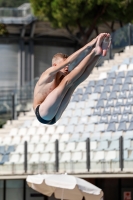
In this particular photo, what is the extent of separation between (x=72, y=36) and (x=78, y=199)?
2400 cm

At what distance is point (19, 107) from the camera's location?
3438cm

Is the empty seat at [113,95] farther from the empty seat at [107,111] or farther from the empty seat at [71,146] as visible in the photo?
the empty seat at [71,146]

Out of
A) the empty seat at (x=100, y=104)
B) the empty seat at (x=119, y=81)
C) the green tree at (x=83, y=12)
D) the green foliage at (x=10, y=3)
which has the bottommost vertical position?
the empty seat at (x=100, y=104)

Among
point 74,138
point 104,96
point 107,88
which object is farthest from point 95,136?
point 107,88

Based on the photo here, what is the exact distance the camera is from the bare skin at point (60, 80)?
23.5ft

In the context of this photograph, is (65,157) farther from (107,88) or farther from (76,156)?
(107,88)

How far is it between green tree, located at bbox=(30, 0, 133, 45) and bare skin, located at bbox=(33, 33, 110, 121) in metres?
32.3

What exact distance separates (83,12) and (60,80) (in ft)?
108

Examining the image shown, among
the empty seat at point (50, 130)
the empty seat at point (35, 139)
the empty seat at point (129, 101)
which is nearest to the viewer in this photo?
the empty seat at point (129, 101)

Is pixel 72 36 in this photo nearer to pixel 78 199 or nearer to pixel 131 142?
pixel 131 142

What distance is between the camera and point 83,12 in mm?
40219

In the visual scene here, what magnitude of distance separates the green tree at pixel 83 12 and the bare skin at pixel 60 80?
32.3 meters

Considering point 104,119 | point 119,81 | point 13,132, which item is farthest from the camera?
point 13,132

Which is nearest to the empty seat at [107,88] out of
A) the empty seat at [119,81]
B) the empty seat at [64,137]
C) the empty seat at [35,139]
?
the empty seat at [119,81]
